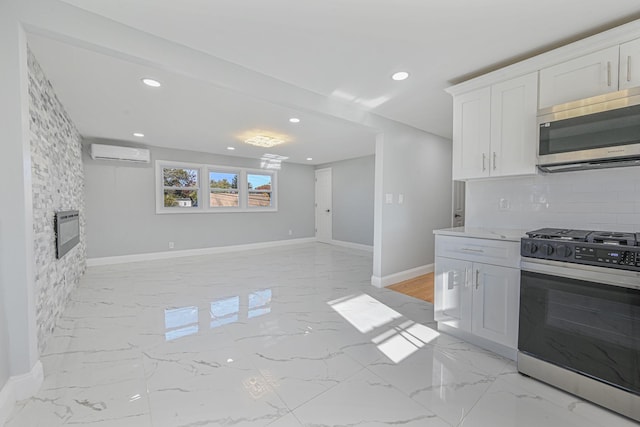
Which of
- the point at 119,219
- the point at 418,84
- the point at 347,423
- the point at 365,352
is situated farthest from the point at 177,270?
the point at 418,84

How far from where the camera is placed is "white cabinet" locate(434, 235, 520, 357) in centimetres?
196

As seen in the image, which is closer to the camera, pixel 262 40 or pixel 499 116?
pixel 262 40

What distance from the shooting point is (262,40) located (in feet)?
6.68

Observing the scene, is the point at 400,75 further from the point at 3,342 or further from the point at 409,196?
the point at 3,342

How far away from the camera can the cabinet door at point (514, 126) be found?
2.16 m

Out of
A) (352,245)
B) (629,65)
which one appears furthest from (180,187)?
(629,65)

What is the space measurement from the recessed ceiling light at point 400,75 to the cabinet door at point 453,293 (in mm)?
A: 1749

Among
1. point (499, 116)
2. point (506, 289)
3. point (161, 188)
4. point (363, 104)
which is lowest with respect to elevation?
point (506, 289)

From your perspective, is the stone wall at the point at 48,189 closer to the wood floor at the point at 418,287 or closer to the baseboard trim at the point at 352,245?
the wood floor at the point at 418,287

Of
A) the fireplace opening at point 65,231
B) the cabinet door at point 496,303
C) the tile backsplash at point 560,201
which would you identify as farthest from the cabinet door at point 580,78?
the fireplace opening at point 65,231

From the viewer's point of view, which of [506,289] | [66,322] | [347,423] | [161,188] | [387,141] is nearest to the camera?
[347,423]

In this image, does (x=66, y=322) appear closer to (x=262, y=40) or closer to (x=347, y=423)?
(x=347, y=423)

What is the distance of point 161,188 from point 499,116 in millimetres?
5976

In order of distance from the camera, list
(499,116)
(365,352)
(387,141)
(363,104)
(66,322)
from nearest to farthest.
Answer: (365,352) → (499,116) → (66,322) → (363,104) → (387,141)
